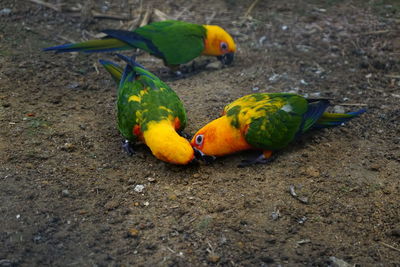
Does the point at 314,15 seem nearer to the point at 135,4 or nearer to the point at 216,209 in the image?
the point at 135,4

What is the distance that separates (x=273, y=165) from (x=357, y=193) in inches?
28.2

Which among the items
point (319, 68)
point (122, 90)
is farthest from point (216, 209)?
point (319, 68)

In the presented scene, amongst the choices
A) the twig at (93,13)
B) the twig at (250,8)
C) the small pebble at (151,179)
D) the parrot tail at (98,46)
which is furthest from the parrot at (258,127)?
the twig at (93,13)

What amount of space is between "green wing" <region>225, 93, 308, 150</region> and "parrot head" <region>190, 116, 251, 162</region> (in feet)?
0.21

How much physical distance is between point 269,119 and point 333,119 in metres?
0.74

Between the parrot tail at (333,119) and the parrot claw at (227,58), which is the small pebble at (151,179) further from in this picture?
the parrot claw at (227,58)

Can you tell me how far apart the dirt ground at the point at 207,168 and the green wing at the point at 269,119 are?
21 centimetres

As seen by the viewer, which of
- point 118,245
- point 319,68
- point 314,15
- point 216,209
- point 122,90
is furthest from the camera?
point 314,15

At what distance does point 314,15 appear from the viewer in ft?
21.0

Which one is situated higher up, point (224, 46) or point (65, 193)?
point (224, 46)

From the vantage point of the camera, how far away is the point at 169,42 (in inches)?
214

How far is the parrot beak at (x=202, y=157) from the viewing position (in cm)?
390

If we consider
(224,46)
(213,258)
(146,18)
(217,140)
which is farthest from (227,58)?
(213,258)

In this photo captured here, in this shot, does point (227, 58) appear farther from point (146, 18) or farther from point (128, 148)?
point (128, 148)
